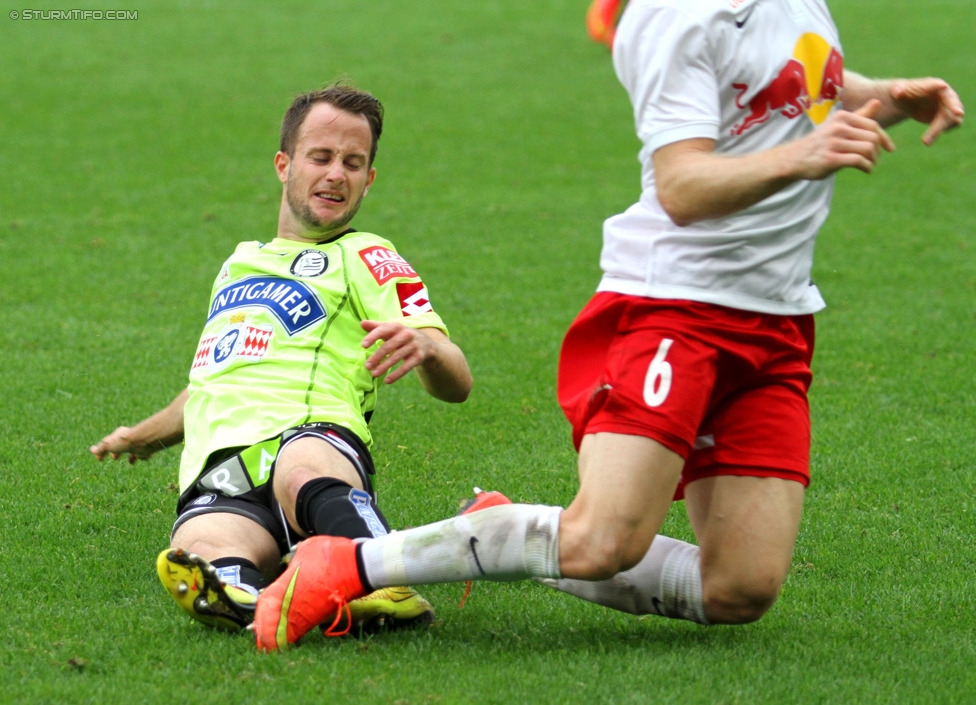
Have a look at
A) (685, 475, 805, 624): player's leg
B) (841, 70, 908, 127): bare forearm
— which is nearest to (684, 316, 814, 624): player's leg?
(685, 475, 805, 624): player's leg

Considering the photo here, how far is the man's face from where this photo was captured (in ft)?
15.2

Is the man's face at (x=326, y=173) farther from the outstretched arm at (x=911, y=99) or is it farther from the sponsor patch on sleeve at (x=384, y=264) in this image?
the outstretched arm at (x=911, y=99)

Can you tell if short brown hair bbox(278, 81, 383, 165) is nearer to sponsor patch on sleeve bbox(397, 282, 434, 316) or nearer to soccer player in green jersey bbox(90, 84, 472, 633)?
soccer player in green jersey bbox(90, 84, 472, 633)

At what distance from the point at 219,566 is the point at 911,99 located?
7.89 ft

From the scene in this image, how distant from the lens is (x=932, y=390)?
21.9 ft

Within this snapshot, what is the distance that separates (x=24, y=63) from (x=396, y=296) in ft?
51.3

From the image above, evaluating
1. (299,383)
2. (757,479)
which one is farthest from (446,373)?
(757,479)

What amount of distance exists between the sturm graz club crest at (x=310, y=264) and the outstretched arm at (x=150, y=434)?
571mm

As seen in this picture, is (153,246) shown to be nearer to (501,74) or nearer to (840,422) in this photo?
(840,422)

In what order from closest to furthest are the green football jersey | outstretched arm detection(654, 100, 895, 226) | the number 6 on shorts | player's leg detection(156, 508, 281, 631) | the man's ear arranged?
outstretched arm detection(654, 100, 895, 226), the number 6 on shorts, player's leg detection(156, 508, 281, 631), the green football jersey, the man's ear

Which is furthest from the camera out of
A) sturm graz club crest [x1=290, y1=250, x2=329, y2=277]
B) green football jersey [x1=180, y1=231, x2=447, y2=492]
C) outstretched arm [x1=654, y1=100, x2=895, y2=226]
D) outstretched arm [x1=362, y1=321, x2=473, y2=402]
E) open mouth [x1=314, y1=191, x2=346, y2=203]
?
open mouth [x1=314, y1=191, x2=346, y2=203]

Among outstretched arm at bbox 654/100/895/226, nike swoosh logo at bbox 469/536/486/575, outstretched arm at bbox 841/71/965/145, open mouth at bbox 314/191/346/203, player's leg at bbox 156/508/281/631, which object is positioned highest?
outstretched arm at bbox 841/71/965/145

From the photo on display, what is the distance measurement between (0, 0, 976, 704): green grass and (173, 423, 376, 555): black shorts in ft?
1.11

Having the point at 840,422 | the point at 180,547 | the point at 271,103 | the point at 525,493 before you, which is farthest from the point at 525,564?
the point at 271,103
